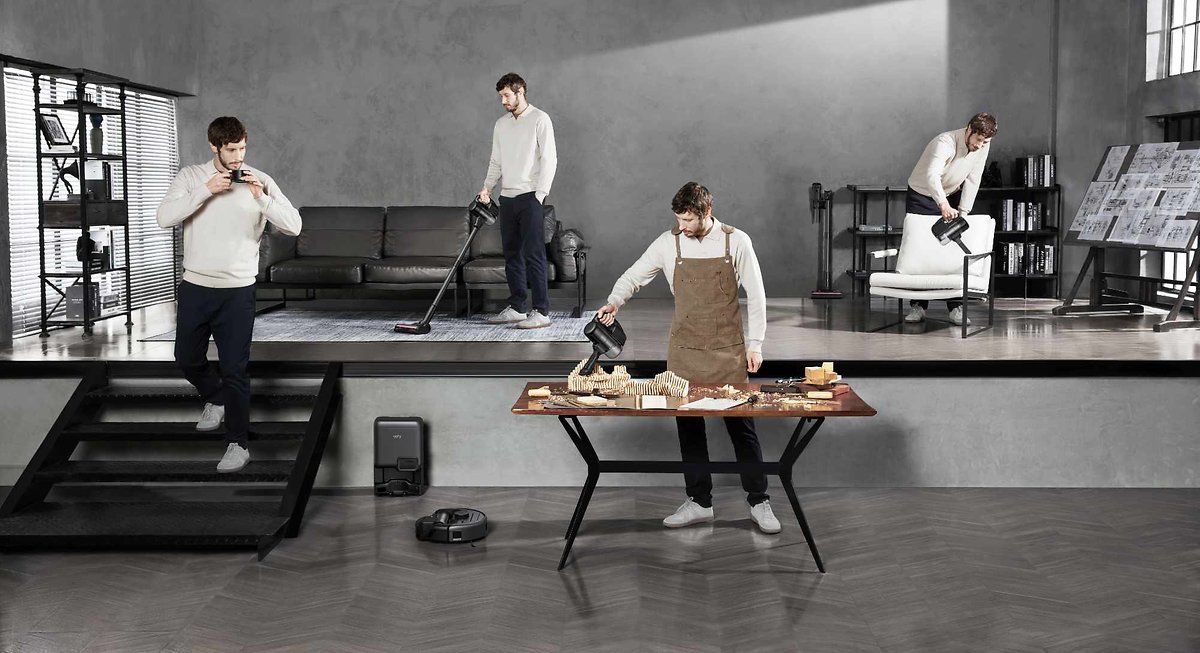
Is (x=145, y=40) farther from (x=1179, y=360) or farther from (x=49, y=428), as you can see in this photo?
(x=1179, y=360)

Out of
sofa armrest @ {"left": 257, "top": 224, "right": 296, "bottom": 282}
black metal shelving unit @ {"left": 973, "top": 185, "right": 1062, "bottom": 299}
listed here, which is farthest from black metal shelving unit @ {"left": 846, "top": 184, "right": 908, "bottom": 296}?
sofa armrest @ {"left": 257, "top": 224, "right": 296, "bottom": 282}

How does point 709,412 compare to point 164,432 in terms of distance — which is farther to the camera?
point 164,432

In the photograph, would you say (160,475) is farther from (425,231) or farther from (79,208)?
(425,231)

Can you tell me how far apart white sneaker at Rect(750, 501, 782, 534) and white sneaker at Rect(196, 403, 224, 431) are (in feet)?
8.77

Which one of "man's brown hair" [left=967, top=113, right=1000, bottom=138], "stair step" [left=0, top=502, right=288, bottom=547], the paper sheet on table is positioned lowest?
"stair step" [left=0, top=502, right=288, bottom=547]

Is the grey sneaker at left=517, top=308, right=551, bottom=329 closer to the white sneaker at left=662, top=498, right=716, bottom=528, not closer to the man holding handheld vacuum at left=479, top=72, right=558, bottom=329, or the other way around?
the man holding handheld vacuum at left=479, top=72, right=558, bottom=329

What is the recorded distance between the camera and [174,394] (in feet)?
19.5

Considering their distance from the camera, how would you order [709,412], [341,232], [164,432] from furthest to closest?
[341,232] → [164,432] → [709,412]

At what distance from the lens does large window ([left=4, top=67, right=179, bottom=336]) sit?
776 centimetres

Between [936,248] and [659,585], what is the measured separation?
436 centimetres

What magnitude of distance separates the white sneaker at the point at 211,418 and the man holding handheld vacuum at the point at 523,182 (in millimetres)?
2437

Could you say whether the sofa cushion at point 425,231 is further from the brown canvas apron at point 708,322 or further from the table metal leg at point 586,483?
the table metal leg at point 586,483

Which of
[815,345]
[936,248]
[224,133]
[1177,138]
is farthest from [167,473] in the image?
[1177,138]

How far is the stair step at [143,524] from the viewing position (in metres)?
4.89
